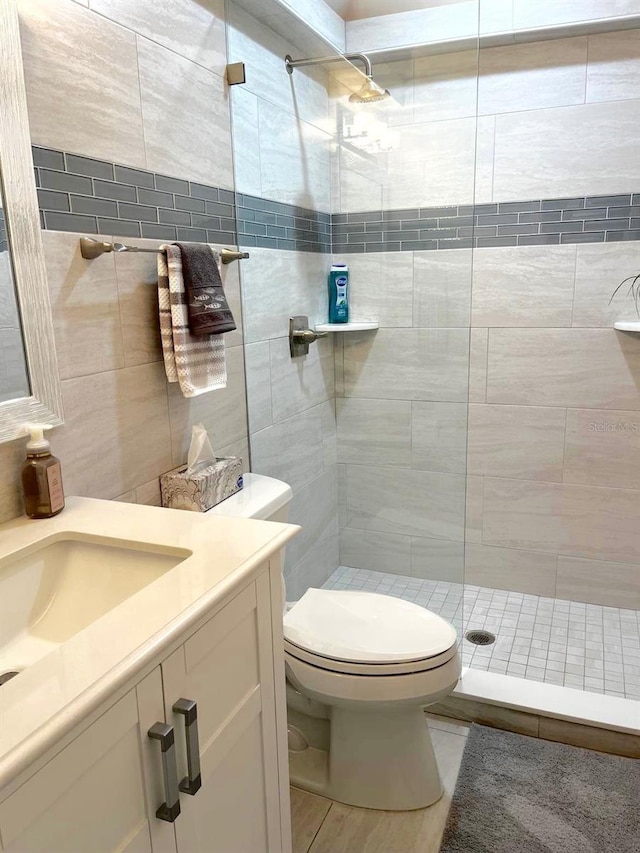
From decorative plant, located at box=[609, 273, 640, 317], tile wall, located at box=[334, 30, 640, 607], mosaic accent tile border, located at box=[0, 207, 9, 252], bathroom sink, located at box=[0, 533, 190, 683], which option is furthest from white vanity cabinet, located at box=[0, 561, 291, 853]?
decorative plant, located at box=[609, 273, 640, 317]

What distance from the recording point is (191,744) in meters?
0.91

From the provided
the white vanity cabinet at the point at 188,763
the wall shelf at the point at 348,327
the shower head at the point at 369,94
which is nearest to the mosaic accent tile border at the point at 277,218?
the wall shelf at the point at 348,327

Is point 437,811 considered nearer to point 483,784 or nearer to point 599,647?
point 483,784

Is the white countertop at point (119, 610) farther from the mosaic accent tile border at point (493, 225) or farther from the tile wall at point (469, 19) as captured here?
the tile wall at point (469, 19)

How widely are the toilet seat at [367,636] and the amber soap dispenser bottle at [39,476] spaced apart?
75 cm

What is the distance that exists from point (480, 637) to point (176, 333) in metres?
1.62

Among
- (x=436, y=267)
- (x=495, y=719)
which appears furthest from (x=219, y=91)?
(x=495, y=719)

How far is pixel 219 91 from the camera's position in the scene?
1.83m

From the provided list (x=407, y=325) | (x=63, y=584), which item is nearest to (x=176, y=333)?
(x=63, y=584)

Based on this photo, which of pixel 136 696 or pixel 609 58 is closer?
pixel 136 696

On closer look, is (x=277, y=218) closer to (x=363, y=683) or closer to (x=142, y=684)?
(x=363, y=683)

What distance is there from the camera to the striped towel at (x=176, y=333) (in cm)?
154

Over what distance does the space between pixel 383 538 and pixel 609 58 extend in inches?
75.8

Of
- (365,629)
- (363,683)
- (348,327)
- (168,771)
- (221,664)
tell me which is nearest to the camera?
(168,771)
